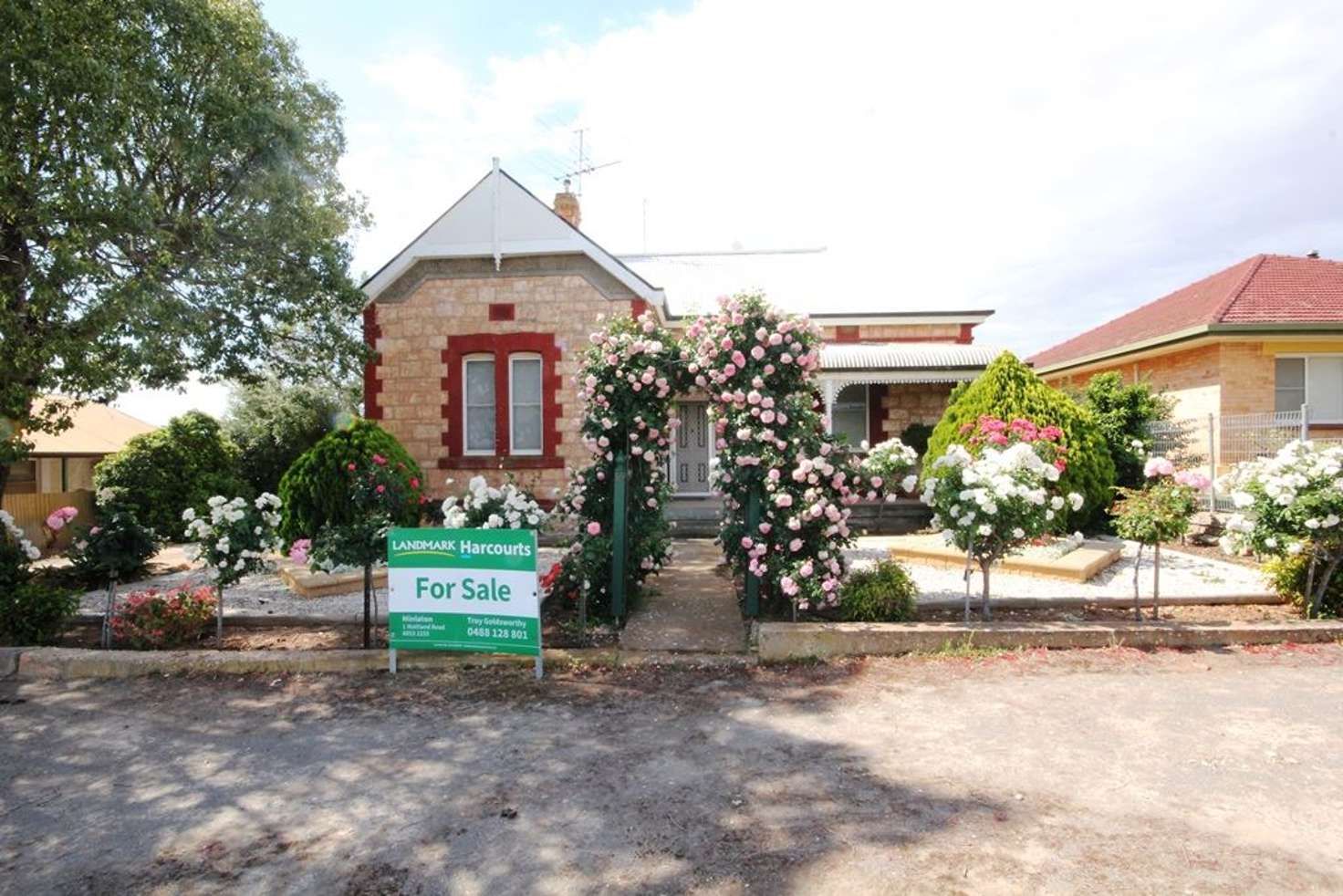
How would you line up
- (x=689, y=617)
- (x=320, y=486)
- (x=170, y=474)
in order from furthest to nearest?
(x=170, y=474)
(x=320, y=486)
(x=689, y=617)

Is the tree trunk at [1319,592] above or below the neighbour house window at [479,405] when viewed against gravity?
below

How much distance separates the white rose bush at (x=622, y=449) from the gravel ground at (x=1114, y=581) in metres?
3.07

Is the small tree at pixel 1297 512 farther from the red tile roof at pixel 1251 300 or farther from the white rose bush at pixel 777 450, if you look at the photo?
the red tile roof at pixel 1251 300

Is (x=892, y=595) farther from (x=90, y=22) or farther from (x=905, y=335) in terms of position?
(x=905, y=335)

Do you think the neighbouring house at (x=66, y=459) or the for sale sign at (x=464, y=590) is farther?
the neighbouring house at (x=66, y=459)

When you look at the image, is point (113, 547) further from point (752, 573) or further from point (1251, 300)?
point (1251, 300)

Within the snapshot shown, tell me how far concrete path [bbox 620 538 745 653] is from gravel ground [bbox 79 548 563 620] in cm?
182

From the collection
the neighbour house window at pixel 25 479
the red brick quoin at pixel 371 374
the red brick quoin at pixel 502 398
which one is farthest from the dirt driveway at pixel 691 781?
the neighbour house window at pixel 25 479

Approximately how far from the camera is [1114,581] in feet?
29.5

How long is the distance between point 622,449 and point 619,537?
83cm

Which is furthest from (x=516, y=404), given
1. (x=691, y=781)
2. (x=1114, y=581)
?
(x=691, y=781)

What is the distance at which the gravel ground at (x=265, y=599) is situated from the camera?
26.3ft

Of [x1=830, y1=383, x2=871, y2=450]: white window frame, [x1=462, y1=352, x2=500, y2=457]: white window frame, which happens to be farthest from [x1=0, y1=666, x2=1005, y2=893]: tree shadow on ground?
[x1=830, y1=383, x2=871, y2=450]: white window frame

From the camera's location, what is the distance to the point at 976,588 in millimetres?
8469
